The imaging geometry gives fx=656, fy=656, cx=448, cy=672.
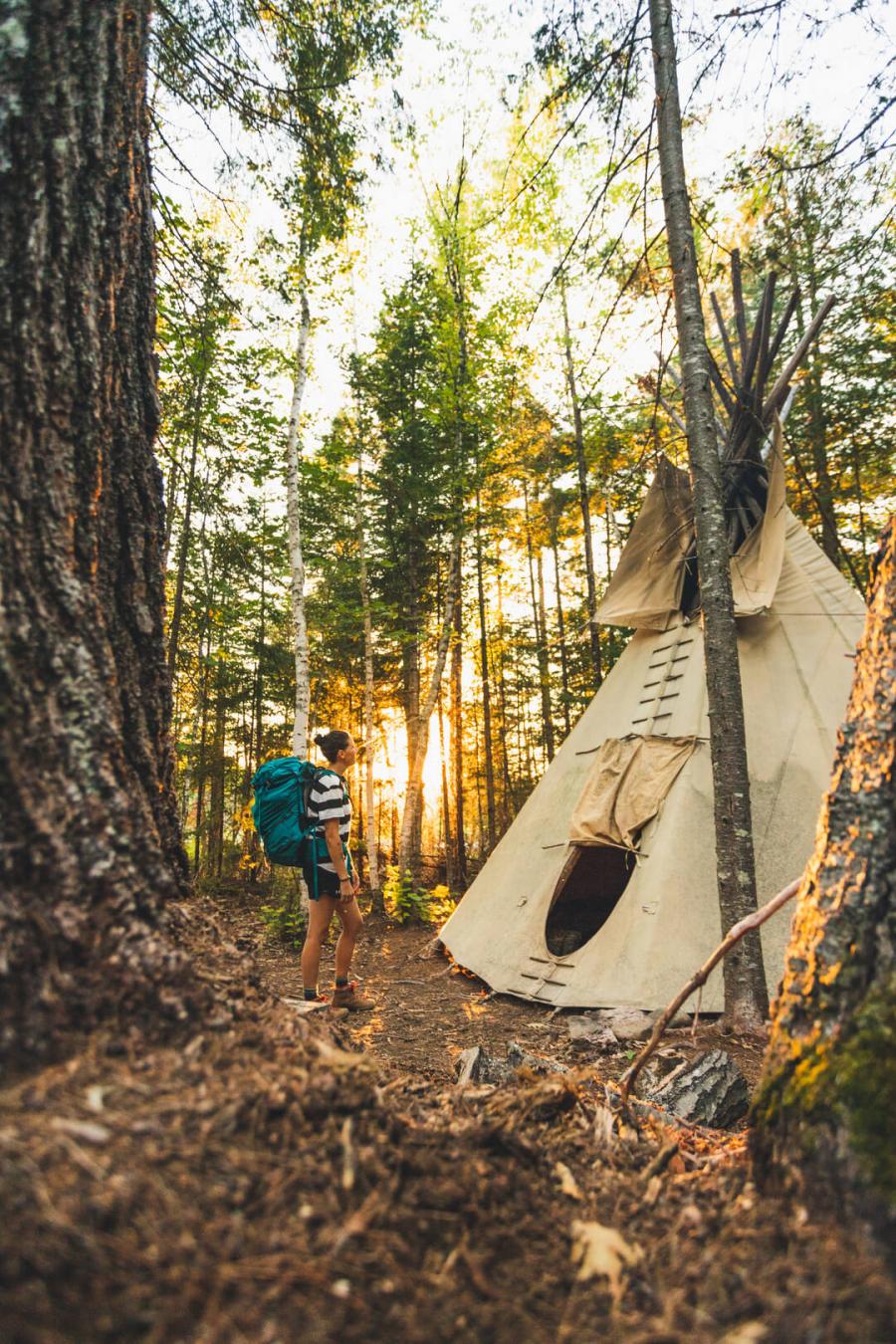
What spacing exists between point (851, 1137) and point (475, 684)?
67.3 feet

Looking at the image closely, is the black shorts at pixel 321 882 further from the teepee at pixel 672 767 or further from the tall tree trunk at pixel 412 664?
A: the tall tree trunk at pixel 412 664

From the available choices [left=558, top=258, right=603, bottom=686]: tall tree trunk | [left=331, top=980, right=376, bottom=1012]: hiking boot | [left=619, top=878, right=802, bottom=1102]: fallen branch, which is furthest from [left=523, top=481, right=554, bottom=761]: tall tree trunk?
[left=619, top=878, right=802, bottom=1102]: fallen branch

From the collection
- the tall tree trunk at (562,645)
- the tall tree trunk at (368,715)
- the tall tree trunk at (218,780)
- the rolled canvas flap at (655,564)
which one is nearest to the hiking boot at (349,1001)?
the rolled canvas flap at (655,564)

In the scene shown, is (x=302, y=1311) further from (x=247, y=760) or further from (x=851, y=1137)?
(x=247, y=760)

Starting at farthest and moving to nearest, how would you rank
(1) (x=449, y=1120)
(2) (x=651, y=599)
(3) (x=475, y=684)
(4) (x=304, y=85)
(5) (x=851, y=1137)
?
(3) (x=475, y=684), (2) (x=651, y=599), (4) (x=304, y=85), (1) (x=449, y=1120), (5) (x=851, y=1137)

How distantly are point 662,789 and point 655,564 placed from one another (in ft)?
9.30

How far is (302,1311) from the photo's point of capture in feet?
2.54

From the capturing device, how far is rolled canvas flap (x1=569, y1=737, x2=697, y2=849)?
231 inches

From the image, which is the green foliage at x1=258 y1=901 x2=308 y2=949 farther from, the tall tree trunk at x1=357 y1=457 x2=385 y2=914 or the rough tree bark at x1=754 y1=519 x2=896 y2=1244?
the rough tree bark at x1=754 y1=519 x2=896 y2=1244

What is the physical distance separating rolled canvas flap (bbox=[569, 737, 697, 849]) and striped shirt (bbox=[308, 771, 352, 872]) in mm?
2276

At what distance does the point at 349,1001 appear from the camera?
543cm

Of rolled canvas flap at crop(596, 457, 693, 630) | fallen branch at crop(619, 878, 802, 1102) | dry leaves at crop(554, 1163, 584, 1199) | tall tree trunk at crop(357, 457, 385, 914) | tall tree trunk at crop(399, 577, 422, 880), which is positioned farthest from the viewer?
tall tree trunk at crop(399, 577, 422, 880)

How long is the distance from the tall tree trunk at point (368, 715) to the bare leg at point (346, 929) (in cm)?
608

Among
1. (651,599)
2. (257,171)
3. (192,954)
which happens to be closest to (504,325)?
(651,599)
